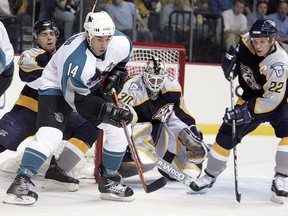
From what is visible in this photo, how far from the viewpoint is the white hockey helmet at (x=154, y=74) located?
4754 mm

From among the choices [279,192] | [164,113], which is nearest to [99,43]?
[164,113]

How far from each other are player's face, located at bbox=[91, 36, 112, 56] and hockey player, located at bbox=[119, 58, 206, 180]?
31.0 inches

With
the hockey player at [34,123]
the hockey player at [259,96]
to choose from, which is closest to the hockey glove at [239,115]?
the hockey player at [259,96]

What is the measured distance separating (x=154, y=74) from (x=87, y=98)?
822mm

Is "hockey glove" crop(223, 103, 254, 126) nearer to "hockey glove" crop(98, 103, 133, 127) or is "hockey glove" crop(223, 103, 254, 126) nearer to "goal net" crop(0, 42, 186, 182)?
"hockey glove" crop(98, 103, 133, 127)

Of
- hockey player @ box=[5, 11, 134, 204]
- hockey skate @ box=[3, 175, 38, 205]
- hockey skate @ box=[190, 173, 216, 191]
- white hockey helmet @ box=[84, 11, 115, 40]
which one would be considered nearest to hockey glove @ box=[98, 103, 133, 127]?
hockey player @ box=[5, 11, 134, 204]

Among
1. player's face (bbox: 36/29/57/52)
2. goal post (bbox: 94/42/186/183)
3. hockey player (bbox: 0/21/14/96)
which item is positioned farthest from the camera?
goal post (bbox: 94/42/186/183)

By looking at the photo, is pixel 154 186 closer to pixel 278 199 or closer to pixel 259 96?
pixel 278 199

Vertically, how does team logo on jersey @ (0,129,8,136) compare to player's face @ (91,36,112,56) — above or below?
below

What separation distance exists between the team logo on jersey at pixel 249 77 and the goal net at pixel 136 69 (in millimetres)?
795

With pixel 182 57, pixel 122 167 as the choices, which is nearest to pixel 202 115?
pixel 182 57

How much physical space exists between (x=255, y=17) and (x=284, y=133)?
4.64 metres

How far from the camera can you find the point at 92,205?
13.2 ft

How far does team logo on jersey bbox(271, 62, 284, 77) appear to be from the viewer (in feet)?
14.1
